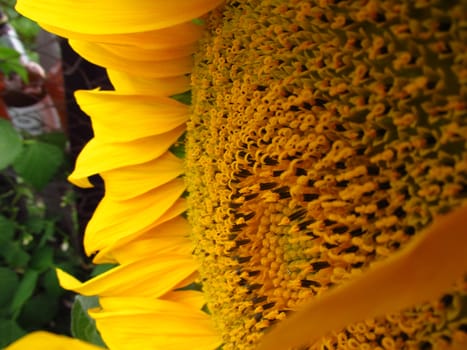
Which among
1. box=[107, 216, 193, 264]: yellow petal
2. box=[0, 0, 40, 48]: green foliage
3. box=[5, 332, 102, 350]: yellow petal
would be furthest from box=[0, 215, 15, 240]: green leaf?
box=[5, 332, 102, 350]: yellow petal

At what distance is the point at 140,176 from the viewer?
851 mm

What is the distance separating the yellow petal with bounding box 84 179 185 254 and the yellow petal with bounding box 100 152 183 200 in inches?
0.6

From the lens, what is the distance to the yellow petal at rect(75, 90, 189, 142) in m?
0.80

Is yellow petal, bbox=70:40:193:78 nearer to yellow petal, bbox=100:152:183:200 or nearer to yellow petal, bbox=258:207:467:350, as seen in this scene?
yellow petal, bbox=100:152:183:200

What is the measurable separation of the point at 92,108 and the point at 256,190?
1.01 feet

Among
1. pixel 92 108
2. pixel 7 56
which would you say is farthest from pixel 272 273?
pixel 7 56

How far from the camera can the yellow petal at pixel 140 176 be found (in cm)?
84

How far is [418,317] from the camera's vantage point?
1.58ft

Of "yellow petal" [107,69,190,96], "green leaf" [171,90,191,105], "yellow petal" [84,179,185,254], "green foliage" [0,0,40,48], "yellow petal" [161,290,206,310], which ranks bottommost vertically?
"yellow petal" [161,290,206,310]

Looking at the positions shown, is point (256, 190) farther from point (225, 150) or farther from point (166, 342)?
point (166, 342)

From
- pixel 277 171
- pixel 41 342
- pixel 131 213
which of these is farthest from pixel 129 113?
pixel 41 342

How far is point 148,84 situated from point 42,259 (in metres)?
0.89

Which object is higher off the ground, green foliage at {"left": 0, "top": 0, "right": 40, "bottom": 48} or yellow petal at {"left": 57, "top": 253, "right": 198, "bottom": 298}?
green foliage at {"left": 0, "top": 0, "right": 40, "bottom": 48}

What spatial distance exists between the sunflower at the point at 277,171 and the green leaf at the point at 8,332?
1.68 ft
